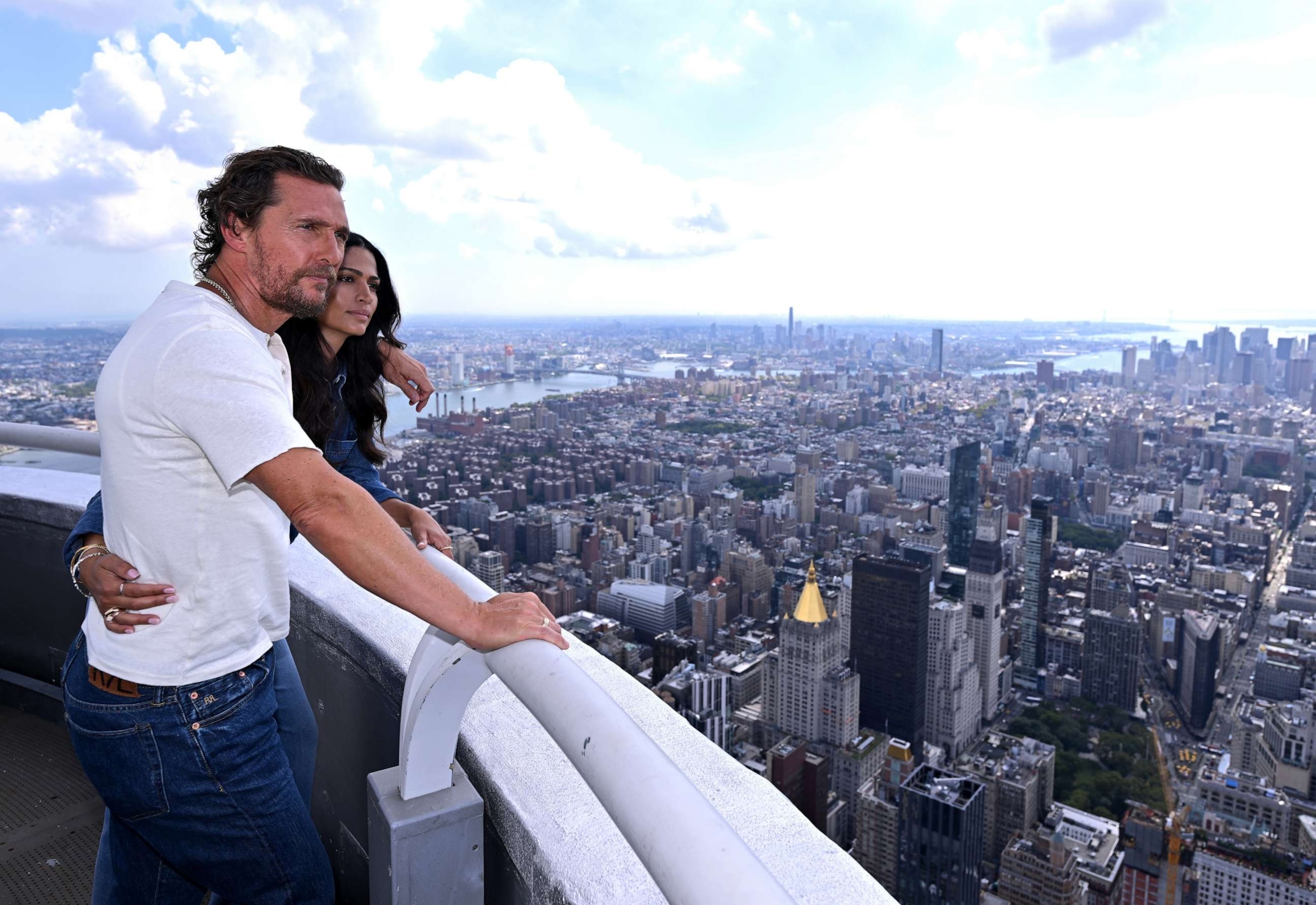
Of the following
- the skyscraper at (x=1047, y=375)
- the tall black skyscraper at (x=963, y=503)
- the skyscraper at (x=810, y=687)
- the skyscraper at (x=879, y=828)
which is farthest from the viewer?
the skyscraper at (x=1047, y=375)

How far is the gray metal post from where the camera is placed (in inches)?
18.0

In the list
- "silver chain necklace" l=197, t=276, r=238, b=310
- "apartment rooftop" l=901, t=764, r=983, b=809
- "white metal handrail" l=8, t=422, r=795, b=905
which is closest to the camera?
"white metal handrail" l=8, t=422, r=795, b=905

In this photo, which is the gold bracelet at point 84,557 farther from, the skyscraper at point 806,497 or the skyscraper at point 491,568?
the skyscraper at point 806,497

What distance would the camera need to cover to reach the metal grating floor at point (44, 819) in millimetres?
748

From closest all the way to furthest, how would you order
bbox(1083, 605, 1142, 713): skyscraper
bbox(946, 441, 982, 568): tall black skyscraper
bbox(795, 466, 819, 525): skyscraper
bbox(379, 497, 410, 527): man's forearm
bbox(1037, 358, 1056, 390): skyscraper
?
bbox(379, 497, 410, 527): man's forearm < bbox(1083, 605, 1142, 713): skyscraper < bbox(946, 441, 982, 568): tall black skyscraper < bbox(795, 466, 819, 525): skyscraper < bbox(1037, 358, 1056, 390): skyscraper

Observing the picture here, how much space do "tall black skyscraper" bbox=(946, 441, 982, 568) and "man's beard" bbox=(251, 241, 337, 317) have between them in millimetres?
9937

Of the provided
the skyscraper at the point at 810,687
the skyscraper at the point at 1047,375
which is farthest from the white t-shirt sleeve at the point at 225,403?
the skyscraper at the point at 1047,375

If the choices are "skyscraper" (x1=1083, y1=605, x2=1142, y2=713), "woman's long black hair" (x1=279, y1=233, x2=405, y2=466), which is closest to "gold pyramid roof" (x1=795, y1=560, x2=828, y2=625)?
"skyscraper" (x1=1083, y1=605, x2=1142, y2=713)

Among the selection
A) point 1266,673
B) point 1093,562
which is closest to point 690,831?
point 1266,673

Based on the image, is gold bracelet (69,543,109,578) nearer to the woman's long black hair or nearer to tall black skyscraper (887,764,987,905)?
the woman's long black hair

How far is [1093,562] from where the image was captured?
33.6 feet

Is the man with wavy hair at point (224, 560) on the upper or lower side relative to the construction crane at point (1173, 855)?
upper

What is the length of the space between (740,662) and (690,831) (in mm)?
7017

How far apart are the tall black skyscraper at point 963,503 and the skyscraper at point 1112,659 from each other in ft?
6.60
